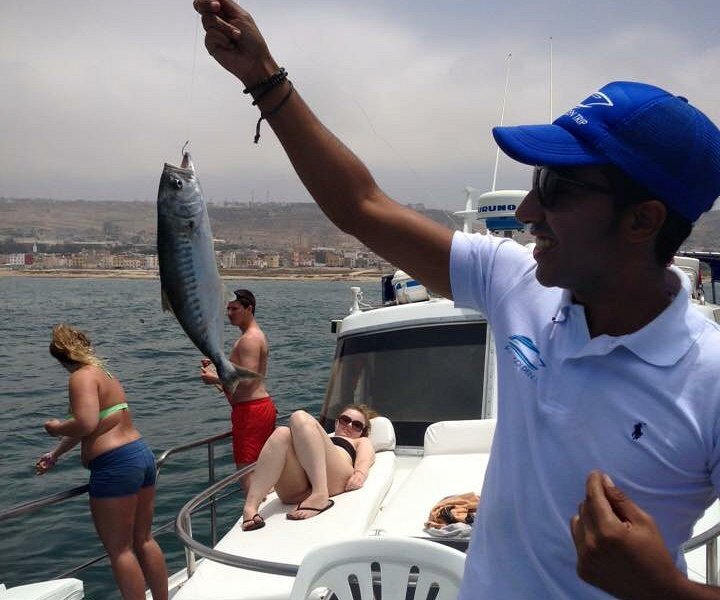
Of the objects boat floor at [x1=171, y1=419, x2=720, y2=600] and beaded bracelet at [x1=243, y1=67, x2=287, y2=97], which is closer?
beaded bracelet at [x1=243, y1=67, x2=287, y2=97]

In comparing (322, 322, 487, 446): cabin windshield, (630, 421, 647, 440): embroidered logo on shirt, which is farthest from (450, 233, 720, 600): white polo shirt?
(322, 322, 487, 446): cabin windshield

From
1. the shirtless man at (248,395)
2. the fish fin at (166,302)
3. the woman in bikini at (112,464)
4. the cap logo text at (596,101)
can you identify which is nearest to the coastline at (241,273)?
the shirtless man at (248,395)

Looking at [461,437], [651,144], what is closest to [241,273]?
[461,437]

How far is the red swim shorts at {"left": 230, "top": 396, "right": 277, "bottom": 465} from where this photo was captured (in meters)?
6.43

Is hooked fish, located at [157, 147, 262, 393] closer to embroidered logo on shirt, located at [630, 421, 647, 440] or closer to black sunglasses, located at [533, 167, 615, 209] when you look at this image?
black sunglasses, located at [533, 167, 615, 209]

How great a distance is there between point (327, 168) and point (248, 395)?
4.89 m

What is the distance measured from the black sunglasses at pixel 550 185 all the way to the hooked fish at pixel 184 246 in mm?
1238

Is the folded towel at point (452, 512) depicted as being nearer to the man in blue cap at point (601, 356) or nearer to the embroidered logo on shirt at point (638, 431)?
the man in blue cap at point (601, 356)

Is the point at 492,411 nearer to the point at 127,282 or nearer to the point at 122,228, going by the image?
the point at 122,228

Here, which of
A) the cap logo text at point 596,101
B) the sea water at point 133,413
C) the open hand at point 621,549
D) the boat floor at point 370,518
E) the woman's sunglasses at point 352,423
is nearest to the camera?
the open hand at point 621,549

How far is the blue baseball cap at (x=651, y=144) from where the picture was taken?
1.43 metres

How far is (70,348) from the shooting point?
15.8 feet

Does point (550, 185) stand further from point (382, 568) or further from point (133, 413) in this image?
point (133, 413)

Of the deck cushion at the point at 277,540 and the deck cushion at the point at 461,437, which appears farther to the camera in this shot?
the deck cushion at the point at 461,437
